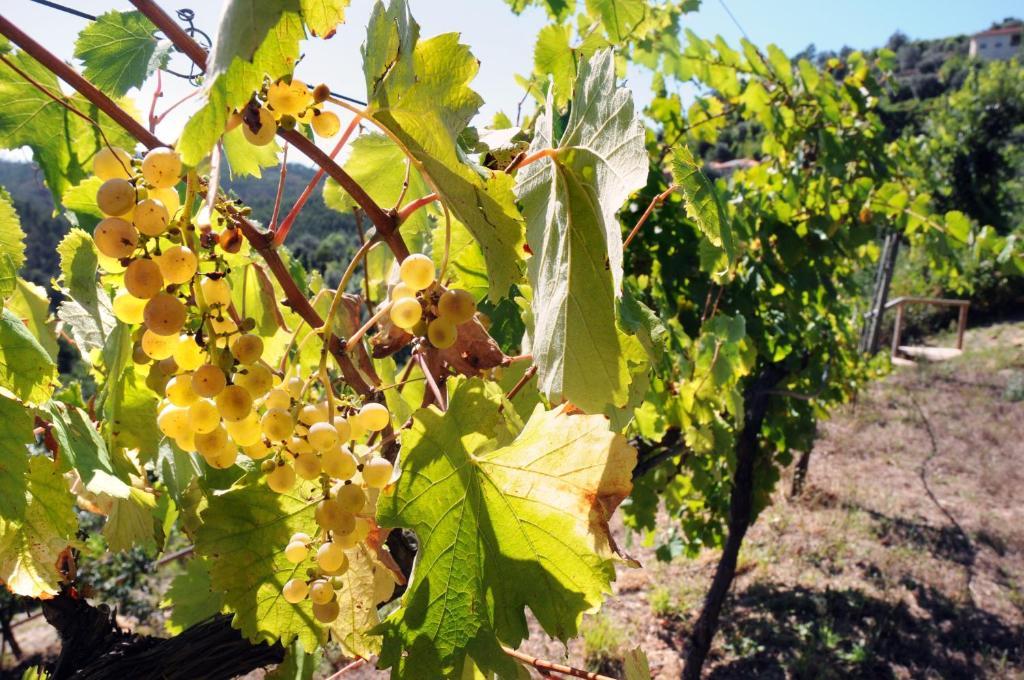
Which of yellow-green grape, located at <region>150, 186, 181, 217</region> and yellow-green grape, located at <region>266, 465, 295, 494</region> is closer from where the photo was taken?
yellow-green grape, located at <region>150, 186, 181, 217</region>

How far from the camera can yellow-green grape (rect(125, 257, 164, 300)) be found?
494mm

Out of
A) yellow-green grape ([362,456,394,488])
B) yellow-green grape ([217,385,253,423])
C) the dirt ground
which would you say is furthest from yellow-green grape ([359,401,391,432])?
the dirt ground

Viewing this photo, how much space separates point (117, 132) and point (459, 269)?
531 millimetres

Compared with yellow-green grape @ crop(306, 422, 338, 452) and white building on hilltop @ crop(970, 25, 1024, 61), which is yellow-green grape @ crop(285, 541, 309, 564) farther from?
white building on hilltop @ crop(970, 25, 1024, 61)

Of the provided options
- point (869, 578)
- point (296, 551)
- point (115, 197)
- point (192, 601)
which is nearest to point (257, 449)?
point (296, 551)

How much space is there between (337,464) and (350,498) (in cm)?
3

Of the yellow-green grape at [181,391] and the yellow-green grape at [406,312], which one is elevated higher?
the yellow-green grape at [406,312]

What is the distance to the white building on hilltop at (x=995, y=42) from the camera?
46.1 meters

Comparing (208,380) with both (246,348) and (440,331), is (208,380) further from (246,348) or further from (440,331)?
(440,331)

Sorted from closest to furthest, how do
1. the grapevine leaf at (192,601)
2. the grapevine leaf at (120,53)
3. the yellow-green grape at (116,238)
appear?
the yellow-green grape at (116,238) → the grapevine leaf at (120,53) → the grapevine leaf at (192,601)

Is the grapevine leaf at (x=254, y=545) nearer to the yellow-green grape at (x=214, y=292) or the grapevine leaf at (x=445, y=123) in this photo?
the yellow-green grape at (x=214, y=292)

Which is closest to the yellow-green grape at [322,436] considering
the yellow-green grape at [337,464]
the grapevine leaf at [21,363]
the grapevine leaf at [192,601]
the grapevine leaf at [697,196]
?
the yellow-green grape at [337,464]

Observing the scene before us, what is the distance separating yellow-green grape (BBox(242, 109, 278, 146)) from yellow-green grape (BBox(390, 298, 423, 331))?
0.18m

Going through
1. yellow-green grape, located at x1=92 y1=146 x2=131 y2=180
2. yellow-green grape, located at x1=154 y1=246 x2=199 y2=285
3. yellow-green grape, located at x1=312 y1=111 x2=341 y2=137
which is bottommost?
yellow-green grape, located at x1=154 y1=246 x2=199 y2=285
